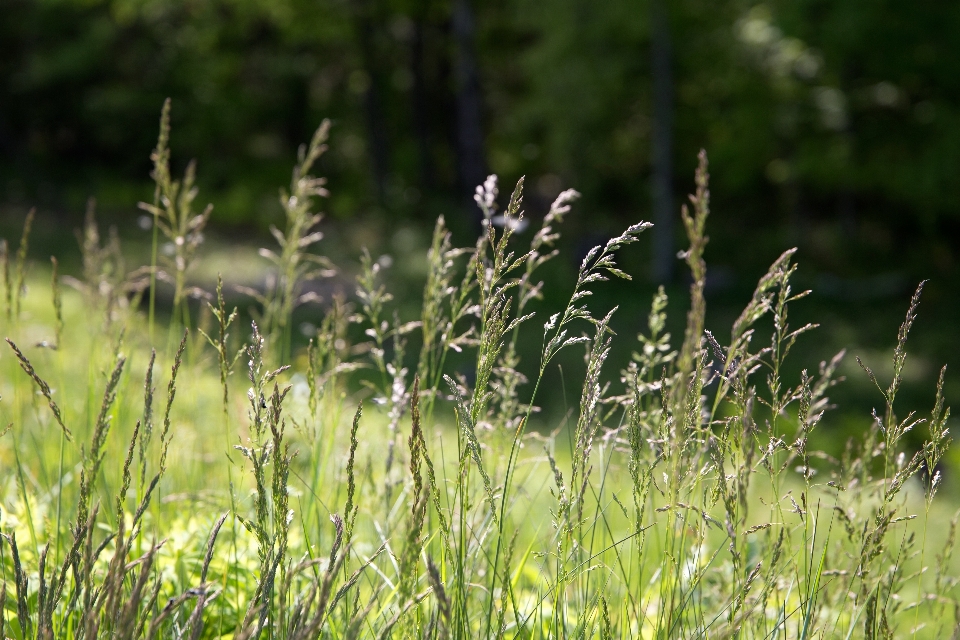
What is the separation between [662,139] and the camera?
467 inches

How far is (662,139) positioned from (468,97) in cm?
361

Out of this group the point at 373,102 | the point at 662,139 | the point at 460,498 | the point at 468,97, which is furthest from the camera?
the point at 373,102

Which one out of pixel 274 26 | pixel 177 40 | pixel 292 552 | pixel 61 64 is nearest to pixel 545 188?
pixel 274 26

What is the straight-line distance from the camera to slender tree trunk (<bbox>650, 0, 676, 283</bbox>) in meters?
11.5

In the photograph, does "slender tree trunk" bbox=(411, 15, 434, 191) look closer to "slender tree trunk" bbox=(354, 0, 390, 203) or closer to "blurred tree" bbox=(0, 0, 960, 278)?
"blurred tree" bbox=(0, 0, 960, 278)

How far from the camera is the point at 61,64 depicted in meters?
18.0

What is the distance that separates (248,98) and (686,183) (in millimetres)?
10075

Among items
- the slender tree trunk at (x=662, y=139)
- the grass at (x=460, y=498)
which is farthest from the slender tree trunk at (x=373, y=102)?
the grass at (x=460, y=498)

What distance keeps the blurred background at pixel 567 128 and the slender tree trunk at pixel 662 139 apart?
1.2 inches

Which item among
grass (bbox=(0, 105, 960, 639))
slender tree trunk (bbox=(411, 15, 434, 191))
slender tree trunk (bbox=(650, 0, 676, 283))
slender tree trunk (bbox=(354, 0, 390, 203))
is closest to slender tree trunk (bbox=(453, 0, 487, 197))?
slender tree trunk (bbox=(354, 0, 390, 203))

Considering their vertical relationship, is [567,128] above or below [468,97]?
below

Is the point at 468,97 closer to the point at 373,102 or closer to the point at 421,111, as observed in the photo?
the point at 373,102

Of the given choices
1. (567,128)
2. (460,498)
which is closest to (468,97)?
(567,128)

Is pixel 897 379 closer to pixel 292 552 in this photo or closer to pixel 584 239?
pixel 292 552
